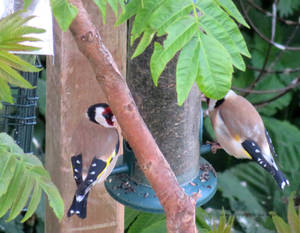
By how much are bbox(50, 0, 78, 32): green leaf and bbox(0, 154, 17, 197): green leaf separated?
0.39 m

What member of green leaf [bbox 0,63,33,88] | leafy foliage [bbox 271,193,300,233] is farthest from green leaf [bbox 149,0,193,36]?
leafy foliage [bbox 271,193,300,233]

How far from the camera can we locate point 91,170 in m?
1.52

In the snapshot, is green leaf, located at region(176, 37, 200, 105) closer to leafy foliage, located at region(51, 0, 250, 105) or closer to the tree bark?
leafy foliage, located at region(51, 0, 250, 105)

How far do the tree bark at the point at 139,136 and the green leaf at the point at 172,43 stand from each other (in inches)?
7.1

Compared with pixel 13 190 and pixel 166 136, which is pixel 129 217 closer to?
pixel 166 136

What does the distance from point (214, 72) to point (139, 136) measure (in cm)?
27

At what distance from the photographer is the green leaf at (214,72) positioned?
0.93 metres

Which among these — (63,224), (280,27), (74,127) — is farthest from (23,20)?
(280,27)

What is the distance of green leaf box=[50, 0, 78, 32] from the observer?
3.16 feet

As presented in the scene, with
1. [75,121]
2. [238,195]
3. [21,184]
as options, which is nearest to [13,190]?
[21,184]

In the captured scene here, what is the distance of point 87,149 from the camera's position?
1.60 meters

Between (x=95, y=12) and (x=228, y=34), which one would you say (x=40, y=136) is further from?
(x=228, y=34)

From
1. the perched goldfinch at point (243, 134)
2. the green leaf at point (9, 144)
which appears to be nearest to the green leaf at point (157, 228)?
the perched goldfinch at point (243, 134)

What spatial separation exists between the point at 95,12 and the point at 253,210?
2214mm
